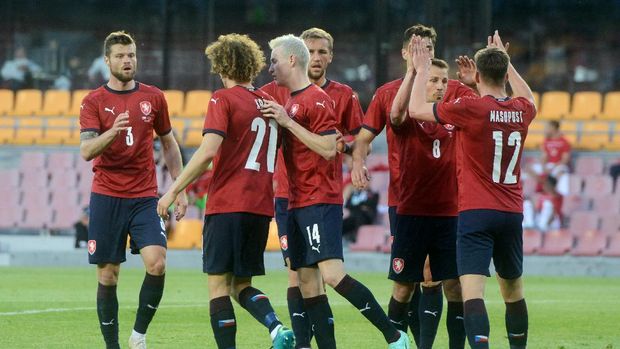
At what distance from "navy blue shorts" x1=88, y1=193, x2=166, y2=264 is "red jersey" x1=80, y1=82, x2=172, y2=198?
7cm

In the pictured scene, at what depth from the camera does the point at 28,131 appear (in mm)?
27828

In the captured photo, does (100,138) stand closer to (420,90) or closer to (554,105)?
(420,90)

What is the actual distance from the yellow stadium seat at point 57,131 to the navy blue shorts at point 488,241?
19137mm

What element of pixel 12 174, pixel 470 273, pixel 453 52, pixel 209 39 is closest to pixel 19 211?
pixel 12 174

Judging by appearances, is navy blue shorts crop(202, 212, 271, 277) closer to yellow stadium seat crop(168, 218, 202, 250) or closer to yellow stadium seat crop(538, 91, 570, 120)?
yellow stadium seat crop(168, 218, 202, 250)

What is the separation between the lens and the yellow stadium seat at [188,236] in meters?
22.7

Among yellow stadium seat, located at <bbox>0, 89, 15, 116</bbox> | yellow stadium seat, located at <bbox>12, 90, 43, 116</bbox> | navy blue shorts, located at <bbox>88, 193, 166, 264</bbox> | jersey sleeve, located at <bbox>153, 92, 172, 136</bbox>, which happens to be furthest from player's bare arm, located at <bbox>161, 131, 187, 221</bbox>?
yellow stadium seat, located at <bbox>0, 89, 15, 116</bbox>

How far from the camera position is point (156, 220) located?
32.9 feet

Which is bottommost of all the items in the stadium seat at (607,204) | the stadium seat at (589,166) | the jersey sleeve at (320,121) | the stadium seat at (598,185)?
the stadium seat at (607,204)

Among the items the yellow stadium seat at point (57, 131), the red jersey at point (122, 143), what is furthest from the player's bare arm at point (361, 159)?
the yellow stadium seat at point (57, 131)

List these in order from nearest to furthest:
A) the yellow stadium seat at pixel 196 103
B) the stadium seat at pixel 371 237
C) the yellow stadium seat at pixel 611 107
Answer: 1. the stadium seat at pixel 371 237
2. the yellow stadium seat at pixel 611 107
3. the yellow stadium seat at pixel 196 103

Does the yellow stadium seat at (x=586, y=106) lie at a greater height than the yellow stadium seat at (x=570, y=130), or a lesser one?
greater

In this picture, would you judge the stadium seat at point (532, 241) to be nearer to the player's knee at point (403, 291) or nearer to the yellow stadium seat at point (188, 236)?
the yellow stadium seat at point (188, 236)

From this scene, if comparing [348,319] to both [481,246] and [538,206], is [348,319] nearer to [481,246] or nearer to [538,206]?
[481,246]
